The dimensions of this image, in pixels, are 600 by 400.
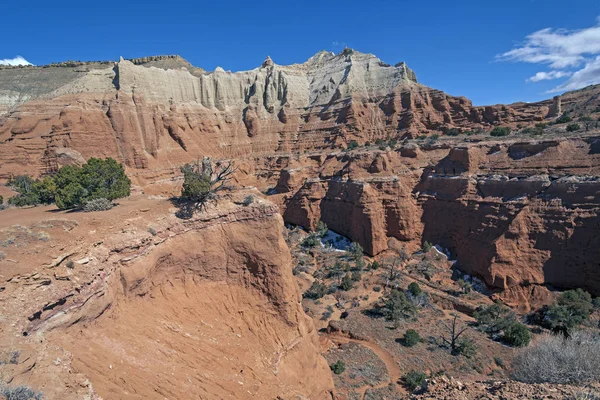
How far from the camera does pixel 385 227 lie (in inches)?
1390

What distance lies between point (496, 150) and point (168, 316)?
36.0 meters

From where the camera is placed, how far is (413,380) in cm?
1678

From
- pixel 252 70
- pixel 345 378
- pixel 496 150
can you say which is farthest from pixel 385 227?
pixel 252 70

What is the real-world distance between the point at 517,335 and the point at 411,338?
6547 mm

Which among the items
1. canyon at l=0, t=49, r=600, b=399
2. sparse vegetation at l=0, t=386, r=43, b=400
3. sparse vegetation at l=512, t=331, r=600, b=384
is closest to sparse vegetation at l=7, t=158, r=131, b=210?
canyon at l=0, t=49, r=600, b=399

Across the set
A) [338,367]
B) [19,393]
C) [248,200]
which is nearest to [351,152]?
[338,367]

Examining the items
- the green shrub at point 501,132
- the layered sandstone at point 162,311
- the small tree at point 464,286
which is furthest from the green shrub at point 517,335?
the green shrub at point 501,132

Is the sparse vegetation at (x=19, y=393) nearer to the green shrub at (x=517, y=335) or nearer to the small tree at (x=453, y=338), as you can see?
the small tree at (x=453, y=338)

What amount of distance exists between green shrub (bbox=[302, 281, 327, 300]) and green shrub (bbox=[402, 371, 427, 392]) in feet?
32.9

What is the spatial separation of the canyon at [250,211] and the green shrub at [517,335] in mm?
5339

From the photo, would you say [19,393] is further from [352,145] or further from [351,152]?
[352,145]

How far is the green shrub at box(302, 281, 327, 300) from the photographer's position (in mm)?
26453

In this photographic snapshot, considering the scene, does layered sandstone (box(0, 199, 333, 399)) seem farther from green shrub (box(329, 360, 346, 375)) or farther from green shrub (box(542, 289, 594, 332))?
green shrub (box(542, 289, 594, 332))

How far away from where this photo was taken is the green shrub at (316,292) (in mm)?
26453
